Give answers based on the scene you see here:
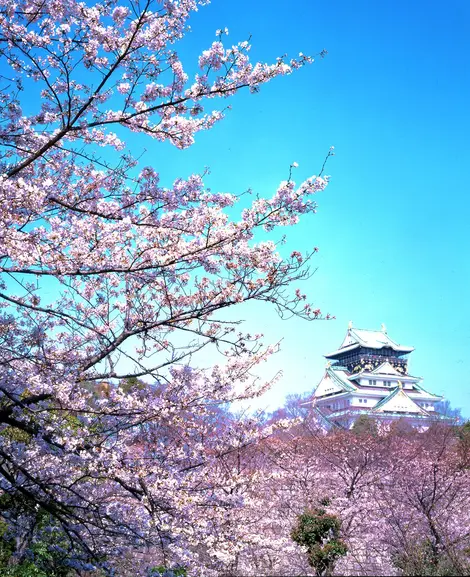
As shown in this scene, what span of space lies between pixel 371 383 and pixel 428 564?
1801 inches

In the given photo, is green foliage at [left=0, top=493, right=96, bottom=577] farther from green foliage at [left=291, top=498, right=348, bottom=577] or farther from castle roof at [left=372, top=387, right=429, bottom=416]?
castle roof at [left=372, top=387, right=429, bottom=416]

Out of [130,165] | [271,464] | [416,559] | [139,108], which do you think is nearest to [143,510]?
[130,165]

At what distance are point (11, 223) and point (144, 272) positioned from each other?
3.90 ft

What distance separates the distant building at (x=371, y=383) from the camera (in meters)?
45.8

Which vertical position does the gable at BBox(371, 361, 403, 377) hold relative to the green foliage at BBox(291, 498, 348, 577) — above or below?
above

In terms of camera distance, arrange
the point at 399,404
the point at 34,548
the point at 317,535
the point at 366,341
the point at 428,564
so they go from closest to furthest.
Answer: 1. the point at 428,564
2. the point at 34,548
3. the point at 317,535
4. the point at 399,404
5. the point at 366,341

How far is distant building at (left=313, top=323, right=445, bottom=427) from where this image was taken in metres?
45.8

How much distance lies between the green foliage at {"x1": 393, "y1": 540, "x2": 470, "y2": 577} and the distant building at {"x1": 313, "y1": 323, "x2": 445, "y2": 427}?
33.5m

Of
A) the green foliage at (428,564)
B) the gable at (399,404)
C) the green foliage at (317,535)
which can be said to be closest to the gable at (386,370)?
the gable at (399,404)

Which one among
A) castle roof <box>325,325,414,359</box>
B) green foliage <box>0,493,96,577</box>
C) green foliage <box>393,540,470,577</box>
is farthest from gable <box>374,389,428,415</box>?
green foliage <box>0,493,96,577</box>

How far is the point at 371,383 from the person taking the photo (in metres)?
52.4

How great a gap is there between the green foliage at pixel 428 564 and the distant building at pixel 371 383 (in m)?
33.5

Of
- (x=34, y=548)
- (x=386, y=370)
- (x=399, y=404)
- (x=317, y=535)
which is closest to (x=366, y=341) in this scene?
(x=386, y=370)

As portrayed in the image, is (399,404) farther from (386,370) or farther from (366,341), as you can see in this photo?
(366,341)
